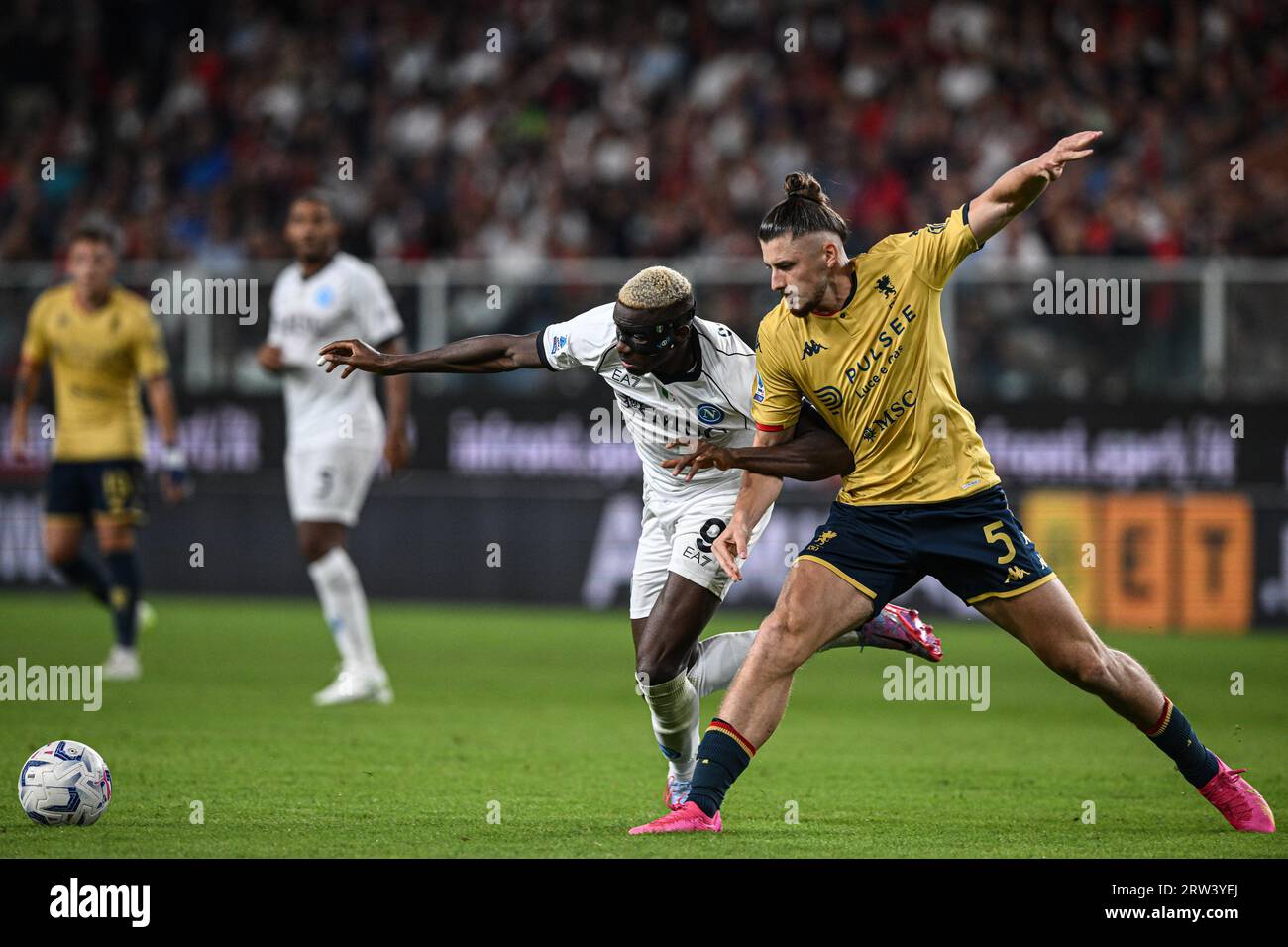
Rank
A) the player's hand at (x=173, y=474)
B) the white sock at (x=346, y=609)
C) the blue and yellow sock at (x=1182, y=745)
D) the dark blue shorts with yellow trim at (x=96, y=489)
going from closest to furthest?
the blue and yellow sock at (x=1182, y=745), the white sock at (x=346, y=609), the player's hand at (x=173, y=474), the dark blue shorts with yellow trim at (x=96, y=489)

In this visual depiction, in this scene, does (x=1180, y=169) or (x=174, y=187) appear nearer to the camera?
(x=1180, y=169)

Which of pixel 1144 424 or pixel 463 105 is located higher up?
pixel 463 105

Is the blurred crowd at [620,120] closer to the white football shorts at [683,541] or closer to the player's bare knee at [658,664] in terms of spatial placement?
the white football shorts at [683,541]

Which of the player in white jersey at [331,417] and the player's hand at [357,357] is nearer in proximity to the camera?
the player's hand at [357,357]

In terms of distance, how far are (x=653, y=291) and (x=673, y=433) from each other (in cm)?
83

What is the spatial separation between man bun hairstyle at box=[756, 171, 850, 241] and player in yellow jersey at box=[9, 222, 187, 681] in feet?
21.6

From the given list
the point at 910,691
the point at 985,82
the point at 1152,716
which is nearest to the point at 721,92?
the point at 985,82

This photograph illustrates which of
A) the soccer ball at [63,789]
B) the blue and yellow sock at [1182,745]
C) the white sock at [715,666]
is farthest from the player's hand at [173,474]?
the blue and yellow sock at [1182,745]

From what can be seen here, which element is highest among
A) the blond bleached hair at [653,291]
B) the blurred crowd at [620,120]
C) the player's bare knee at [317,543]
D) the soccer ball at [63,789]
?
the blurred crowd at [620,120]

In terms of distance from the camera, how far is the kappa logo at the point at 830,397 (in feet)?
21.7
